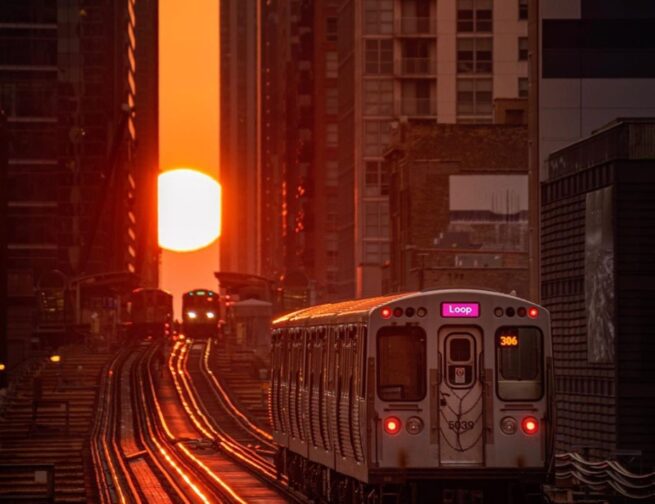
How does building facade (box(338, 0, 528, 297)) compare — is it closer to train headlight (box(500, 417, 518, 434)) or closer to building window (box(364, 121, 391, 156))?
building window (box(364, 121, 391, 156))

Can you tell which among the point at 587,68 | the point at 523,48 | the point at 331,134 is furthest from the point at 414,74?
the point at 587,68

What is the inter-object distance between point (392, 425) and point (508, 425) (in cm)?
183

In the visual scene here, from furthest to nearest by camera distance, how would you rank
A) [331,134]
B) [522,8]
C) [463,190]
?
[331,134] → [522,8] → [463,190]

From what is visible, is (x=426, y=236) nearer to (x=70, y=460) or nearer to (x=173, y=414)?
(x=173, y=414)

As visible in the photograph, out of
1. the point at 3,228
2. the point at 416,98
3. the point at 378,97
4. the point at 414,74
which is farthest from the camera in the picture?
the point at 378,97

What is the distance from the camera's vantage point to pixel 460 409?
2966 centimetres

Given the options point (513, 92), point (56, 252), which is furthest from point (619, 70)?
point (56, 252)

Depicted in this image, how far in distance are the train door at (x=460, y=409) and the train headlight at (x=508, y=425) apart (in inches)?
13.0

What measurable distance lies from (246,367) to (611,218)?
1835 inches

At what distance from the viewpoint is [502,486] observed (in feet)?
97.8

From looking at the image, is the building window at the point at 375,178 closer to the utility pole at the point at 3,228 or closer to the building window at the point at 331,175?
the utility pole at the point at 3,228

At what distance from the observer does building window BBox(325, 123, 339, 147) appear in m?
192

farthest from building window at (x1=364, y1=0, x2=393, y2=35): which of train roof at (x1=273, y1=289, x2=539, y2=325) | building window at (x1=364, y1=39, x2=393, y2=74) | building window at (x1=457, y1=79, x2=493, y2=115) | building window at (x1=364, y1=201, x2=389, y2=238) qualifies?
train roof at (x1=273, y1=289, x2=539, y2=325)

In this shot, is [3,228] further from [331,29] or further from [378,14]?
[331,29]
